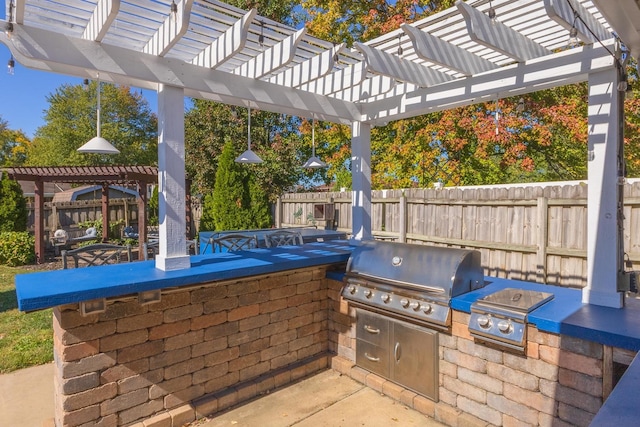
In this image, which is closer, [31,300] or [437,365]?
[31,300]

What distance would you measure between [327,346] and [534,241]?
3.57 metres

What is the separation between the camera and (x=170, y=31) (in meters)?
2.79

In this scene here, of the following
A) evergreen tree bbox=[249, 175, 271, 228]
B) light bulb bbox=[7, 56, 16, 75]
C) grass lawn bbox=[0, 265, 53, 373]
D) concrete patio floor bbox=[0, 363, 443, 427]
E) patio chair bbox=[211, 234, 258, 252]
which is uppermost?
light bulb bbox=[7, 56, 16, 75]

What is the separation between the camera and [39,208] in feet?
31.9

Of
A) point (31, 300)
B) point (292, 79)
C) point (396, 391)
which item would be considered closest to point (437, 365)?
point (396, 391)

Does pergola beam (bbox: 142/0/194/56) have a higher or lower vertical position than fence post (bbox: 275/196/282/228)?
higher

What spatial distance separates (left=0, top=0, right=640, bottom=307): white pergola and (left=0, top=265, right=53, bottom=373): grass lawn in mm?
2045

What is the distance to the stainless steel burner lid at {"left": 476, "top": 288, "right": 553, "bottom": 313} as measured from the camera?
252 centimetres

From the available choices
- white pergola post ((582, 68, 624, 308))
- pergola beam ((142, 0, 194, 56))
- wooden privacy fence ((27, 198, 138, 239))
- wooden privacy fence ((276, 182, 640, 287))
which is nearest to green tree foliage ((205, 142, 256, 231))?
wooden privacy fence ((276, 182, 640, 287))

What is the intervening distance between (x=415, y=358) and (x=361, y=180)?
2346mm

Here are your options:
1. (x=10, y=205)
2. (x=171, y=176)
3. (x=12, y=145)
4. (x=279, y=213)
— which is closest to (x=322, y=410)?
(x=171, y=176)

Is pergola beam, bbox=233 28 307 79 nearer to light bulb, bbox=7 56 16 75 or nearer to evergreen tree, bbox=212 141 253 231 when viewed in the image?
light bulb, bbox=7 56 16 75

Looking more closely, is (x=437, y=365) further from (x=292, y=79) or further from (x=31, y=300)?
(x=292, y=79)

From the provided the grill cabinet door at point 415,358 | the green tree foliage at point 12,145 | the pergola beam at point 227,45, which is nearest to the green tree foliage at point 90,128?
the green tree foliage at point 12,145
